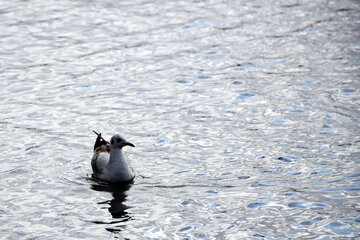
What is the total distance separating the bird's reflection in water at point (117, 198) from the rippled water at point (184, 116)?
1.5 inches

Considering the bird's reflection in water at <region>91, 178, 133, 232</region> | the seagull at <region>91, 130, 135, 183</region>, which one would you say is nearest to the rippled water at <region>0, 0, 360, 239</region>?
the bird's reflection in water at <region>91, 178, 133, 232</region>

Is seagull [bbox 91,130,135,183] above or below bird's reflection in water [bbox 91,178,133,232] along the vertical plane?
above

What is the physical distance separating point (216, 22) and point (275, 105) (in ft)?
25.0

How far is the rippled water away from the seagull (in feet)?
0.69

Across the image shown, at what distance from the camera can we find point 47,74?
18828 mm

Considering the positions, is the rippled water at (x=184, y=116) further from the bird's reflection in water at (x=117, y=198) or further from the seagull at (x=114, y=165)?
the seagull at (x=114, y=165)

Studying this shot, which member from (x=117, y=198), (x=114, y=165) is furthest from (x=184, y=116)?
(x=117, y=198)

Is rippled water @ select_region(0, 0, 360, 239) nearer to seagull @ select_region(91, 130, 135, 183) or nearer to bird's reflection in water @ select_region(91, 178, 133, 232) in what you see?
bird's reflection in water @ select_region(91, 178, 133, 232)

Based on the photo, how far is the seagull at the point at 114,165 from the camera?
12.5 meters

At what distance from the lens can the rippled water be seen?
11234 mm

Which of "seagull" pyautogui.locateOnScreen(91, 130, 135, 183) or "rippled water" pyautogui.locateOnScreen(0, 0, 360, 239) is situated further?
"seagull" pyautogui.locateOnScreen(91, 130, 135, 183)

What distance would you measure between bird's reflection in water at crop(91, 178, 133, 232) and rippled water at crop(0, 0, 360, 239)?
4 centimetres

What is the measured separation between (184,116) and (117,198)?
14.3 feet

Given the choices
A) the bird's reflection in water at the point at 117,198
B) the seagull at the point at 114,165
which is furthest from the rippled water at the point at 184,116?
the seagull at the point at 114,165
